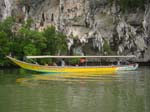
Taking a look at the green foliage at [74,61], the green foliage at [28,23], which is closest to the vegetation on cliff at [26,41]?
the green foliage at [28,23]

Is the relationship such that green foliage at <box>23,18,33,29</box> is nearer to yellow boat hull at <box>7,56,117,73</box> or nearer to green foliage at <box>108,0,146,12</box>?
yellow boat hull at <box>7,56,117,73</box>

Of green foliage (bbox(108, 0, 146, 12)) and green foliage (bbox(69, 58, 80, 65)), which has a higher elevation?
green foliage (bbox(108, 0, 146, 12))

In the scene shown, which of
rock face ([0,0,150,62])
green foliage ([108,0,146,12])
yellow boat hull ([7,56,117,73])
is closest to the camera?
yellow boat hull ([7,56,117,73])

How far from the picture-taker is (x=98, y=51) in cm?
6175

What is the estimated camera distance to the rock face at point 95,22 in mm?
61594

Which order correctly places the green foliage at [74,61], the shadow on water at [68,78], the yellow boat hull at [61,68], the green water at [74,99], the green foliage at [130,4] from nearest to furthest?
the green water at [74,99] → the shadow on water at [68,78] → the yellow boat hull at [61,68] → the green foliage at [74,61] → the green foliage at [130,4]

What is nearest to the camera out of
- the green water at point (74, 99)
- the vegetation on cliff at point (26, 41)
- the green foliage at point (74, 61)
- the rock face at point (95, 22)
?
the green water at point (74, 99)

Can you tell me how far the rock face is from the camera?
202 feet

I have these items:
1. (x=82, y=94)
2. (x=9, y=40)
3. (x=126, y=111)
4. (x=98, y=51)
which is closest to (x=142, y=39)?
(x=98, y=51)

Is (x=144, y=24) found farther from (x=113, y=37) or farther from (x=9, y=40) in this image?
(x=9, y=40)

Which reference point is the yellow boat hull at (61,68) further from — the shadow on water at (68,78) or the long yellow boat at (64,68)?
the shadow on water at (68,78)

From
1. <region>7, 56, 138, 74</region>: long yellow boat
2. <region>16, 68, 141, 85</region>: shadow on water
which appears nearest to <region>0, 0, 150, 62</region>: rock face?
<region>7, 56, 138, 74</region>: long yellow boat

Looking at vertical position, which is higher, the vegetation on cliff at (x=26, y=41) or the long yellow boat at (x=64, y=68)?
the vegetation on cliff at (x=26, y=41)

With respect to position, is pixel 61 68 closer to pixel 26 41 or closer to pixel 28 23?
pixel 26 41
